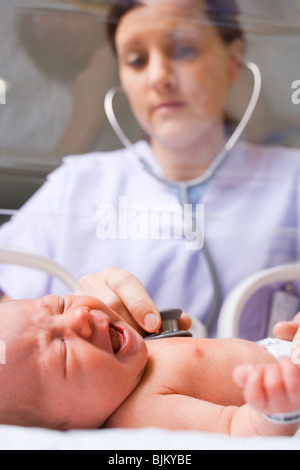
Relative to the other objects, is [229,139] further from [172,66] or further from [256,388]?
[256,388]

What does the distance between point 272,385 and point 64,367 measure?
0.85ft

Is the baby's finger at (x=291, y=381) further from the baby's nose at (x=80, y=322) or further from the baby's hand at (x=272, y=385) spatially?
the baby's nose at (x=80, y=322)

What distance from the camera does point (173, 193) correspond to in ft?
3.58

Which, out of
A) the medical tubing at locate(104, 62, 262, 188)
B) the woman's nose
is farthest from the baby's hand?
the woman's nose

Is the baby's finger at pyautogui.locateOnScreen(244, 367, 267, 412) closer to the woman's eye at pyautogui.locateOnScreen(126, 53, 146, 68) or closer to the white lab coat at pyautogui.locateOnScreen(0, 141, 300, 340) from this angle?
the white lab coat at pyautogui.locateOnScreen(0, 141, 300, 340)

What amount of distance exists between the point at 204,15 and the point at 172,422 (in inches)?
36.9

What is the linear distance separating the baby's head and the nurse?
37 centimetres

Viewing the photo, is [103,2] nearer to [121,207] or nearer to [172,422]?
[121,207]

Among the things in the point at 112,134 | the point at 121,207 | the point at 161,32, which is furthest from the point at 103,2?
the point at 121,207

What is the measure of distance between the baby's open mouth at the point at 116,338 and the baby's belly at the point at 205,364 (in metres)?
0.07

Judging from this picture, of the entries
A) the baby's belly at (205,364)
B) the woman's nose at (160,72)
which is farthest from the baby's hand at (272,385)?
the woman's nose at (160,72)

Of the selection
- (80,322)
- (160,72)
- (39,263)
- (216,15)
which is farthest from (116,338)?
(216,15)

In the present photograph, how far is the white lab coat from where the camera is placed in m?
1.04

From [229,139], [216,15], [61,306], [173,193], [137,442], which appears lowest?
[137,442]
